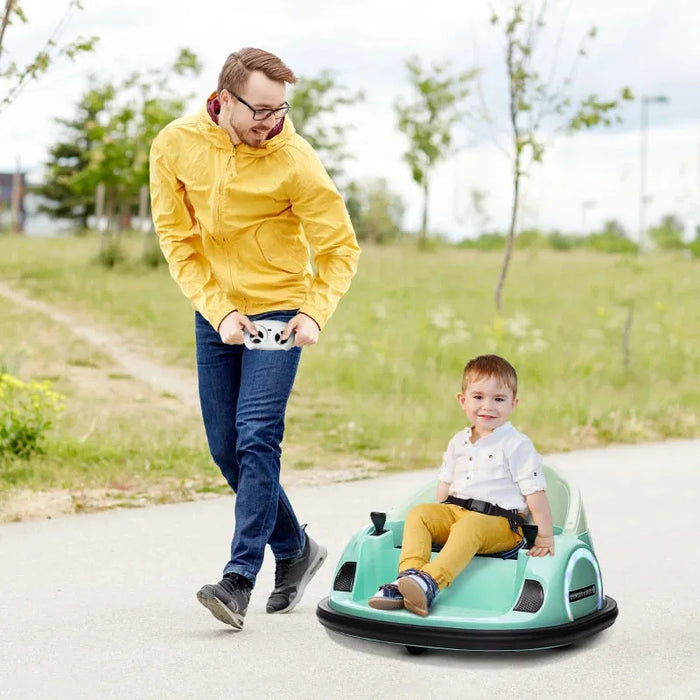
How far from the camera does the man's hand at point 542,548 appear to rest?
13.5 ft

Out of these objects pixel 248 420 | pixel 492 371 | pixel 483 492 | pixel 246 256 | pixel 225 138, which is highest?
pixel 225 138

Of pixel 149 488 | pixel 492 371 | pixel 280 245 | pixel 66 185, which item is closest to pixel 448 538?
pixel 492 371

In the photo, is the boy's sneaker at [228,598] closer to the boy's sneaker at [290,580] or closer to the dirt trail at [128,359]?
the boy's sneaker at [290,580]

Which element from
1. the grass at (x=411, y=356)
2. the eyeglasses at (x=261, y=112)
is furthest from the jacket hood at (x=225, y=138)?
the grass at (x=411, y=356)

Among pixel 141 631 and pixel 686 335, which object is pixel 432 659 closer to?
pixel 141 631

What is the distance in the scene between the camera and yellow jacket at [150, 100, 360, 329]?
4184 millimetres

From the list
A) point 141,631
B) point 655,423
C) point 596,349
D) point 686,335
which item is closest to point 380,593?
point 141,631

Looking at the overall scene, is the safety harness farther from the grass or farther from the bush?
the bush

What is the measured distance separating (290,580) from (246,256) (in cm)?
121

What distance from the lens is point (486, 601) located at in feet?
13.5

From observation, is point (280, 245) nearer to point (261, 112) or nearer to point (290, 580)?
point (261, 112)

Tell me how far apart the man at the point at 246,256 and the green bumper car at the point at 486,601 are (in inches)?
13.4

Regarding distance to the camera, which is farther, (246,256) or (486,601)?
(246,256)

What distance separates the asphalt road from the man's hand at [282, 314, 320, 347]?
1.01m
